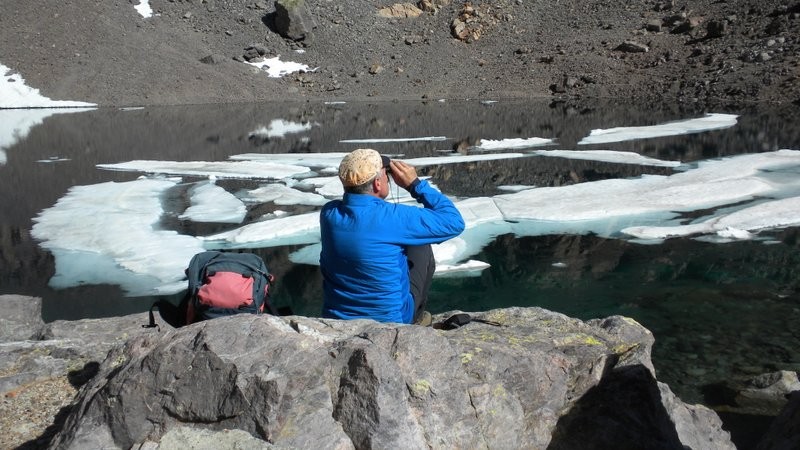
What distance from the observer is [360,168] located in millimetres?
4188

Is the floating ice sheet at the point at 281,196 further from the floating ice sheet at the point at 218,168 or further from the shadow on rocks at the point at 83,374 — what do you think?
the shadow on rocks at the point at 83,374

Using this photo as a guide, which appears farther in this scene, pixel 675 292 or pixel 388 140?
pixel 388 140

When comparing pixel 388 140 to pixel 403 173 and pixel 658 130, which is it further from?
pixel 403 173

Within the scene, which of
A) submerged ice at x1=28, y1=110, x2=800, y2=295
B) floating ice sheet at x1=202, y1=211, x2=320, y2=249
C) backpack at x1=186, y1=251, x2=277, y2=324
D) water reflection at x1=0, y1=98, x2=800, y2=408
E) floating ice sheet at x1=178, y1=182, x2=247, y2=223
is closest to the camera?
backpack at x1=186, y1=251, x2=277, y2=324

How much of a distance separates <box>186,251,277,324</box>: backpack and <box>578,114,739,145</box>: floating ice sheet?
20035 mm

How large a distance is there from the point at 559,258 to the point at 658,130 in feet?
56.7

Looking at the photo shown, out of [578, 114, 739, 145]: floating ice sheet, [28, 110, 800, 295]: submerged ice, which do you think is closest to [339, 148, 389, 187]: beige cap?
[28, 110, 800, 295]: submerged ice

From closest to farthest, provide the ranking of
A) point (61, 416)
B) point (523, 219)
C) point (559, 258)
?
point (61, 416) → point (559, 258) → point (523, 219)

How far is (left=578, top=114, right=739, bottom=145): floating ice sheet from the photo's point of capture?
79.6ft

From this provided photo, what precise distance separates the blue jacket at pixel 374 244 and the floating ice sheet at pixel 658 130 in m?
20.0

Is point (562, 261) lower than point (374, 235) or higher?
lower

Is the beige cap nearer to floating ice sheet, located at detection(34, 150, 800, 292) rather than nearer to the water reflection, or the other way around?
the water reflection

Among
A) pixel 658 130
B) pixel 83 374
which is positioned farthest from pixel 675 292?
pixel 658 130

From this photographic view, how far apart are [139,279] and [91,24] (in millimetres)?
49783
